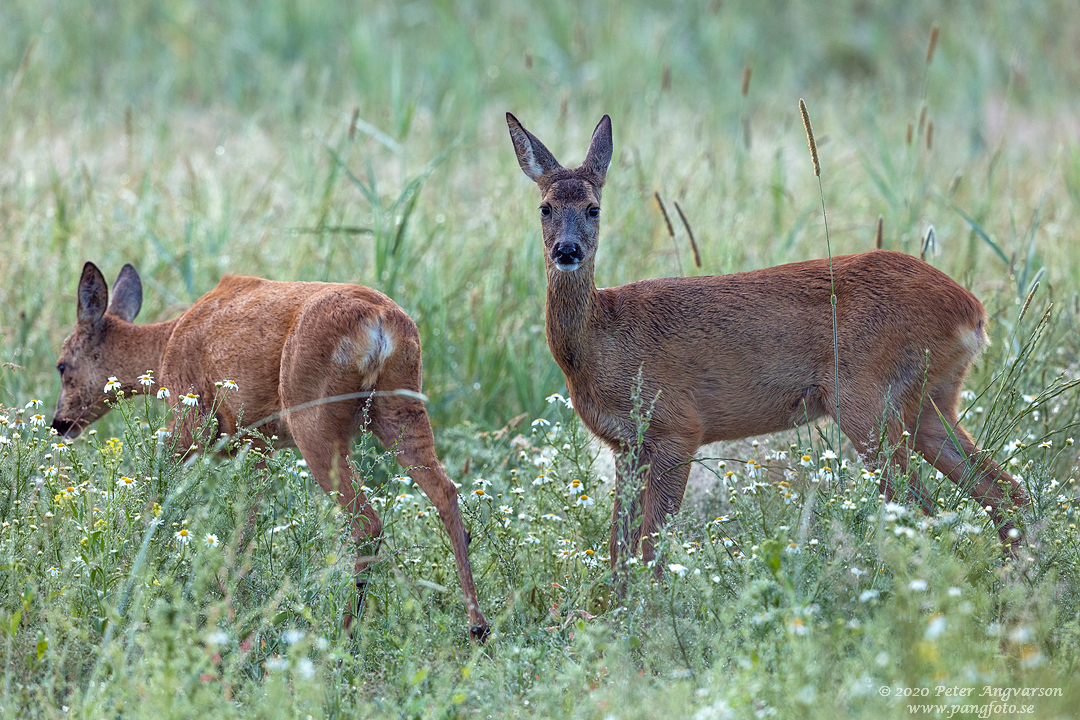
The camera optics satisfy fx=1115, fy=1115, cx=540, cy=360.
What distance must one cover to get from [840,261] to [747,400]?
0.72m

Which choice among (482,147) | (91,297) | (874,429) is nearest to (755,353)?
(874,429)

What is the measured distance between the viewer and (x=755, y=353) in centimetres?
456

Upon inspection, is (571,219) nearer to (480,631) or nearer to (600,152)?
(600,152)

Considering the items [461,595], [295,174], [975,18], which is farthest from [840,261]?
[975,18]

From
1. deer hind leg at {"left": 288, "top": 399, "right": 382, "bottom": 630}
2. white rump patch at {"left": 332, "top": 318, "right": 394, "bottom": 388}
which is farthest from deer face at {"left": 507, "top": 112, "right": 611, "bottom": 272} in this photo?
deer hind leg at {"left": 288, "top": 399, "right": 382, "bottom": 630}

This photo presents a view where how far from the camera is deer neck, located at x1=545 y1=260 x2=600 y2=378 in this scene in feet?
15.3

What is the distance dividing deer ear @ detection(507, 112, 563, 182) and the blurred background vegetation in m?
1.03

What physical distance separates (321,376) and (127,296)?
6.18ft

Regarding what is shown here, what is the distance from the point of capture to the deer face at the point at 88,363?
17.1ft

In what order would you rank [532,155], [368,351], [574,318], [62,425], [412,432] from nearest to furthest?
[368,351] → [412,432] → [574,318] → [532,155] → [62,425]

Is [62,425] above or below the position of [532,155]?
below

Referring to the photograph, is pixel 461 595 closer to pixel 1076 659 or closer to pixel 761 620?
pixel 761 620

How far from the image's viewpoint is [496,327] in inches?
248

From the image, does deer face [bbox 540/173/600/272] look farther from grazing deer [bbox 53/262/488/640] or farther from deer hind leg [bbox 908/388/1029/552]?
deer hind leg [bbox 908/388/1029/552]
